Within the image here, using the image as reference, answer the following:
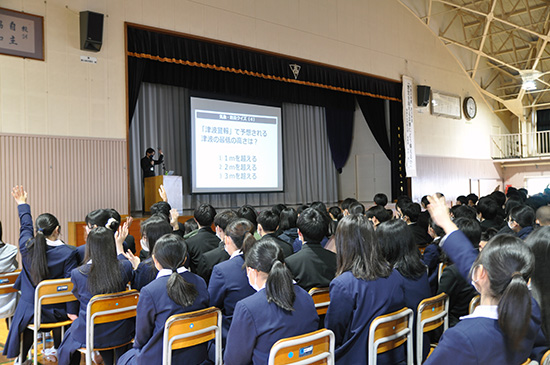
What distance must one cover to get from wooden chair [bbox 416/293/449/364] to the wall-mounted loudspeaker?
1113 cm

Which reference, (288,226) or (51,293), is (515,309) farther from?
(288,226)

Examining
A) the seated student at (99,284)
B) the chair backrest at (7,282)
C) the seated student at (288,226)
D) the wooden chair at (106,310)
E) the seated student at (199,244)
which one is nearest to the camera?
the wooden chair at (106,310)

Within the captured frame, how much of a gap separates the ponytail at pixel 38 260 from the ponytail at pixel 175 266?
139 cm

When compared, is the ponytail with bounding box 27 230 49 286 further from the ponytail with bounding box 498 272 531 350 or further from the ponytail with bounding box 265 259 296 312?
the ponytail with bounding box 498 272 531 350

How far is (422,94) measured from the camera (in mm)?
13109

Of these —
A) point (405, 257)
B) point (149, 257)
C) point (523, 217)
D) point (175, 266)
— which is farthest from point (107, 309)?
point (523, 217)

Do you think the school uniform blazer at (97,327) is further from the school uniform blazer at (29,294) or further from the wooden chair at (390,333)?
the wooden chair at (390,333)

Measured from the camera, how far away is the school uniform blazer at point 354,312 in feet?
7.79

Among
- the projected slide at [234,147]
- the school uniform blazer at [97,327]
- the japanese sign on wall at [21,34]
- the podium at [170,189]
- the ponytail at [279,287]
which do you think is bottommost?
the school uniform blazer at [97,327]

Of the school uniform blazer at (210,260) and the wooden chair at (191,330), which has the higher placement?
the school uniform blazer at (210,260)

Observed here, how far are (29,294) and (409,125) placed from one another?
1100 cm

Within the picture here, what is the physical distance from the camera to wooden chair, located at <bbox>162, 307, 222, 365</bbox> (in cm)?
237

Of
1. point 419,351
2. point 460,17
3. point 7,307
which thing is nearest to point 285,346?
point 419,351

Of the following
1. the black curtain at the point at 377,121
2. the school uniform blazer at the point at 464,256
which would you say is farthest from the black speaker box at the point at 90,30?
the black curtain at the point at 377,121
